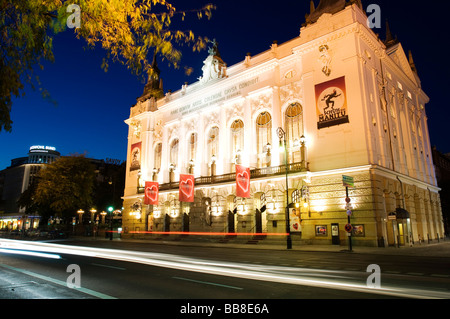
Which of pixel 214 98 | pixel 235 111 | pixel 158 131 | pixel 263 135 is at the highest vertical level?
pixel 214 98

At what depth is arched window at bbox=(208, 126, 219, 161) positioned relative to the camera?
139 feet

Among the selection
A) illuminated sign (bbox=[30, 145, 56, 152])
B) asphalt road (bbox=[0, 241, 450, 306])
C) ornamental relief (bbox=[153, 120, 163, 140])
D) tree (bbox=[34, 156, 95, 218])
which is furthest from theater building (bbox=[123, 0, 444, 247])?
illuminated sign (bbox=[30, 145, 56, 152])

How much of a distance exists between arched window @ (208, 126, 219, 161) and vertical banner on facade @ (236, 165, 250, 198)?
34.0ft

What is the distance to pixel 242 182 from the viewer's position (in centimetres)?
3195

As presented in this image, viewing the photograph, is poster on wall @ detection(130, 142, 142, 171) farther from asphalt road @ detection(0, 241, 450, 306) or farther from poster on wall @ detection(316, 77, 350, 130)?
asphalt road @ detection(0, 241, 450, 306)

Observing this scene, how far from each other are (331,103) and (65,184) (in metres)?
43.4

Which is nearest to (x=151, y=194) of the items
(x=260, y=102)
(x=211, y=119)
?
(x=211, y=119)

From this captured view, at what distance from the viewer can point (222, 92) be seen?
41969 mm

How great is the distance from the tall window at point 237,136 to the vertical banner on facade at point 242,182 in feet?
23.5

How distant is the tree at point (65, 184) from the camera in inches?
2018

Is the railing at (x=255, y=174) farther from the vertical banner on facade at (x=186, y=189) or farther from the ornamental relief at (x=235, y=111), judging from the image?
the ornamental relief at (x=235, y=111)

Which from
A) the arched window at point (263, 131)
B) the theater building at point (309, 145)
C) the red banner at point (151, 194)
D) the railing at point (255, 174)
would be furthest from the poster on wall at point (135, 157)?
the arched window at point (263, 131)

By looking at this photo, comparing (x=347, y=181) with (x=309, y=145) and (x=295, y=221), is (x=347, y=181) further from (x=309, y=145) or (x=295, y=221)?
(x=295, y=221)
